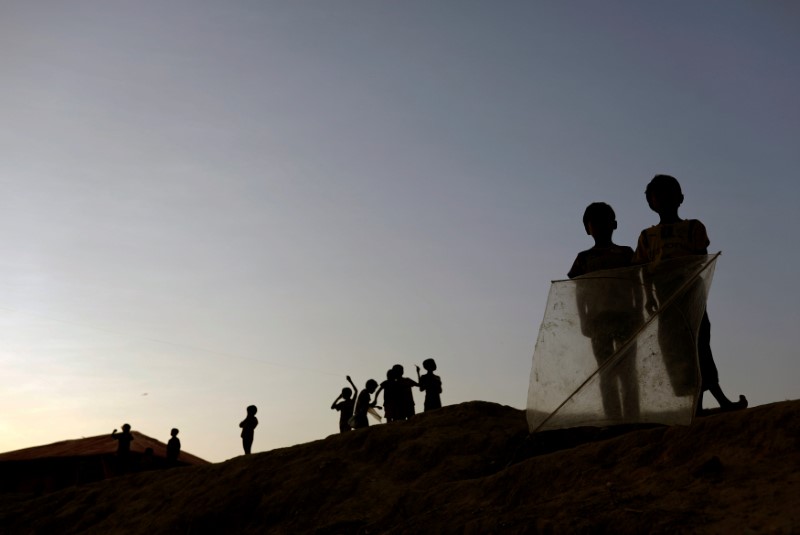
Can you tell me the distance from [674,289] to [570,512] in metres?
1.55

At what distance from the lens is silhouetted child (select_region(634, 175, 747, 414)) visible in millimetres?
4398

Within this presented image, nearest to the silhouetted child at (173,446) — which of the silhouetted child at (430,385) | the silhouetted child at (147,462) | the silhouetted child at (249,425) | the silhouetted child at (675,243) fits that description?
the silhouetted child at (249,425)

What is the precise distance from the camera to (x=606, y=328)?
14.0 ft

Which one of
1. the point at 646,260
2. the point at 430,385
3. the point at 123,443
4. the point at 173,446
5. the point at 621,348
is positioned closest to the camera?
the point at 621,348

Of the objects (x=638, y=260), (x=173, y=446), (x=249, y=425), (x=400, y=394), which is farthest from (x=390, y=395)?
(x=638, y=260)

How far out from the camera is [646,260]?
14.9ft

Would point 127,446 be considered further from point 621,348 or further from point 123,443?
point 621,348

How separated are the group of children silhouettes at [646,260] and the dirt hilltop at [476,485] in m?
0.32

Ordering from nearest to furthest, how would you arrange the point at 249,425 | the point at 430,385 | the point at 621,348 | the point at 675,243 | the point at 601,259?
the point at 621,348, the point at 675,243, the point at 601,259, the point at 430,385, the point at 249,425

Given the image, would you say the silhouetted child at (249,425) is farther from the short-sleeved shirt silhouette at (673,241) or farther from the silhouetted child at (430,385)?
the short-sleeved shirt silhouette at (673,241)

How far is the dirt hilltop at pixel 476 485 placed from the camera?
3107mm

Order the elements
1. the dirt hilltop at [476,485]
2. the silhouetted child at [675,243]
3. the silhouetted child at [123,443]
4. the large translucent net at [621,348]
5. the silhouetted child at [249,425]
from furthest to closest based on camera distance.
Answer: the silhouetted child at [123,443] → the silhouetted child at [249,425] → the silhouetted child at [675,243] → the large translucent net at [621,348] → the dirt hilltop at [476,485]

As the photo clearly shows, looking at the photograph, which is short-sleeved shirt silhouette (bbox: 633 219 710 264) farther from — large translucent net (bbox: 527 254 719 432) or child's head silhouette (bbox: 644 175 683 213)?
large translucent net (bbox: 527 254 719 432)

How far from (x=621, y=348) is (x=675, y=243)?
820mm
